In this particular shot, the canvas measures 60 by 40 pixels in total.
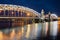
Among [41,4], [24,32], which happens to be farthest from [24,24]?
[41,4]

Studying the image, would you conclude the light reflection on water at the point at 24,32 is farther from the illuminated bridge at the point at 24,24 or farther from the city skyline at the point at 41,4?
the city skyline at the point at 41,4

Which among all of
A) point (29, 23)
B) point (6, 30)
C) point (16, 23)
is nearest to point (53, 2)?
point (29, 23)

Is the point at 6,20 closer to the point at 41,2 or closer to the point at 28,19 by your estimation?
the point at 28,19

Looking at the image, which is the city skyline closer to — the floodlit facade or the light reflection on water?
the floodlit facade

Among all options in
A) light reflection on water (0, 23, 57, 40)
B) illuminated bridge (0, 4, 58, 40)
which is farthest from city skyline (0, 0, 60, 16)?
light reflection on water (0, 23, 57, 40)

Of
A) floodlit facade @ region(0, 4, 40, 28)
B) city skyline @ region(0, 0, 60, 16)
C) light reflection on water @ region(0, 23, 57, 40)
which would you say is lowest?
light reflection on water @ region(0, 23, 57, 40)

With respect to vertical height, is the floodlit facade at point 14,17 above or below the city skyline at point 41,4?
below

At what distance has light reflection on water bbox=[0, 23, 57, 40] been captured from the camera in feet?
7.07

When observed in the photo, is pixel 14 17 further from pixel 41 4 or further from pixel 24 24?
pixel 41 4

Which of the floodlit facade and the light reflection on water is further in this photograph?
the floodlit facade

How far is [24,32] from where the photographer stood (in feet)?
7.70

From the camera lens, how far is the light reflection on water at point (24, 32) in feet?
7.07

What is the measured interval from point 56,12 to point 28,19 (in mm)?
427

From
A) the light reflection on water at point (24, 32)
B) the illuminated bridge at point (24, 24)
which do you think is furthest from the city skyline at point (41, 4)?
the light reflection on water at point (24, 32)
